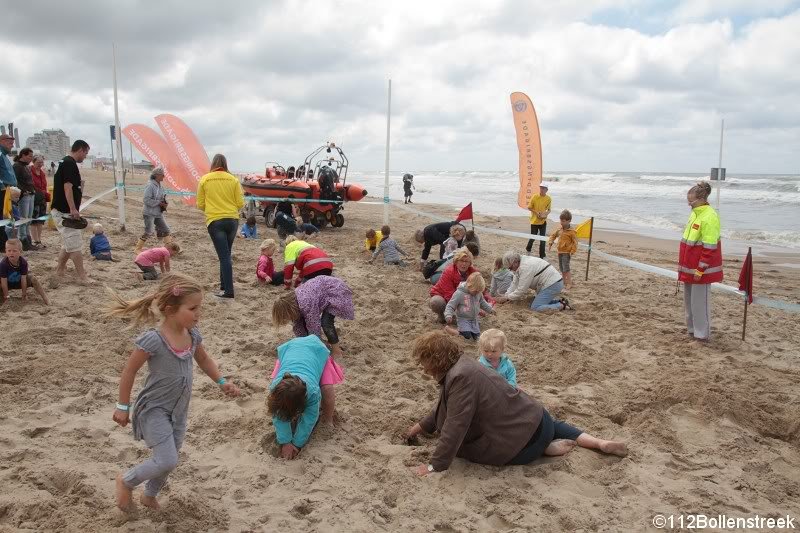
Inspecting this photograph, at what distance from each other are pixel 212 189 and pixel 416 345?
4.34 metres

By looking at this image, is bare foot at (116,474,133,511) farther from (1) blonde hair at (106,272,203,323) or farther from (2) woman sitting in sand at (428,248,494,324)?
(2) woman sitting in sand at (428,248,494,324)

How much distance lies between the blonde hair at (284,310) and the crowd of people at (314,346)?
0.04 ft

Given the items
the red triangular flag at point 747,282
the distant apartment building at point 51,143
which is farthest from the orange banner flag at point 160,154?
the distant apartment building at point 51,143

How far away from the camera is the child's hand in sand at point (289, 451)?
339 cm

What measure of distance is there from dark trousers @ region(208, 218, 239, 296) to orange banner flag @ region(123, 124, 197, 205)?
8.12 m

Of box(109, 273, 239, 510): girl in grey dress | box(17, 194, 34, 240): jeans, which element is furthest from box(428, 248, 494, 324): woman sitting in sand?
box(17, 194, 34, 240): jeans

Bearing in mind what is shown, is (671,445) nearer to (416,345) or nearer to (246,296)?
(416,345)

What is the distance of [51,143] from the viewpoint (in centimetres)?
5944

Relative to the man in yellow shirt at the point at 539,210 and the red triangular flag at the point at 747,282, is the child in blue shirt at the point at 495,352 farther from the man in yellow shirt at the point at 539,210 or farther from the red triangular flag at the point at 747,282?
the man in yellow shirt at the point at 539,210

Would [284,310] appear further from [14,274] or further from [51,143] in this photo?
[51,143]

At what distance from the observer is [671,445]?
11.9 ft

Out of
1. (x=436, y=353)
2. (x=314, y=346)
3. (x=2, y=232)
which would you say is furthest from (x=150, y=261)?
(x=436, y=353)

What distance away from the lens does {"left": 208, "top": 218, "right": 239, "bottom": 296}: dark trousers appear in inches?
260

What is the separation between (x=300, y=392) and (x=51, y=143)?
226 ft
